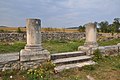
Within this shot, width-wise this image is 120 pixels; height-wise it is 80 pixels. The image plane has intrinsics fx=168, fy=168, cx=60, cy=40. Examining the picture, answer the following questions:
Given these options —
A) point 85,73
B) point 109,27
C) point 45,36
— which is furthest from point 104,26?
point 85,73

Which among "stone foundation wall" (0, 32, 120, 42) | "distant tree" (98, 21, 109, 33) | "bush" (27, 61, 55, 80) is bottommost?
"bush" (27, 61, 55, 80)

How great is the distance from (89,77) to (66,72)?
0.84 meters

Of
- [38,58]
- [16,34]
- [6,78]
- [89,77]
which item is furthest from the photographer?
[16,34]

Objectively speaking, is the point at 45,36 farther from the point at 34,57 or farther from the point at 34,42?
the point at 34,57

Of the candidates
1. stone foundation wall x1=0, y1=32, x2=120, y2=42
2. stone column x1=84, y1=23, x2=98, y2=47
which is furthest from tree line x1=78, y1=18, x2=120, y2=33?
stone column x1=84, y1=23, x2=98, y2=47

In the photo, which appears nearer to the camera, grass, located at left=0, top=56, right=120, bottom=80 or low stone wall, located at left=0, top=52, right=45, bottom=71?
grass, located at left=0, top=56, right=120, bottom=80

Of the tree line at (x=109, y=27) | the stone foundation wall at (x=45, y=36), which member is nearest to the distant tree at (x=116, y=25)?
the tree line at (x=109, y=27)

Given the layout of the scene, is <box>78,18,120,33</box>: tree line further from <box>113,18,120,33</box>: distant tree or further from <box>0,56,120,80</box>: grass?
<box>0,56,120,80</box>: grass

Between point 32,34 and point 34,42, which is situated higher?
point 32,34

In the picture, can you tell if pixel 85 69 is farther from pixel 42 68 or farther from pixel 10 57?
pixel 10 57

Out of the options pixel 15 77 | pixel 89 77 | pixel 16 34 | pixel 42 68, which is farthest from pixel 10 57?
pixel 16 34

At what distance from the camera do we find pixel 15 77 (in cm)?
545

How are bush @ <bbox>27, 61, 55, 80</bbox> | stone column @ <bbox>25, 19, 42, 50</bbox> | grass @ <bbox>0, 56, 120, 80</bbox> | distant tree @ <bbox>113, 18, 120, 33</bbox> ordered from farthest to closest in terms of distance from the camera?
distant tree @ <bbox>113, 18, 120, 33</bbox>
stone column @ <bbox>25, 19, 42, 50</bbox>
grass @ <bbox>0, 56, 120, 80</bbox>
bush @ <bbox>27, 61, 55, 80</bbox>

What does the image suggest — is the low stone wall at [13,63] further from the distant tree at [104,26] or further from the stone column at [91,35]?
the distant tree at [104,26]
